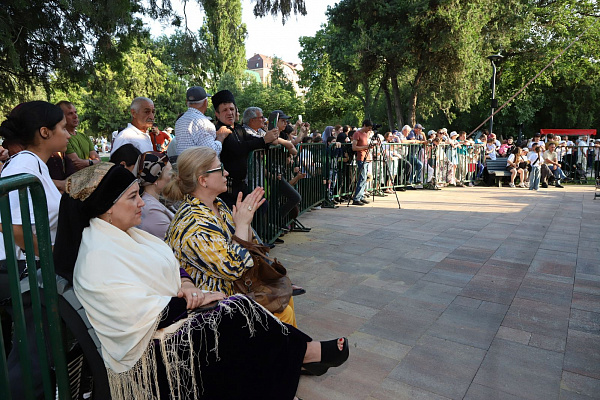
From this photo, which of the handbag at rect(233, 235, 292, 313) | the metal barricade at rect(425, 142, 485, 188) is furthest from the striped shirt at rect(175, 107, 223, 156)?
the metal barricade at rect(425, 142, 485, 188)

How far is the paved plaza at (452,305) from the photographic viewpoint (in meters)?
2.83

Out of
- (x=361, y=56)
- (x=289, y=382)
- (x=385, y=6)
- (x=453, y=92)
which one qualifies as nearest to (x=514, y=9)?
(x=453, y=92)

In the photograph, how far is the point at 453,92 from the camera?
21.8m

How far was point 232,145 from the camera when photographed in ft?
15.4

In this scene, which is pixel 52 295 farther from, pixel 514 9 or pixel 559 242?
pixel 514 9

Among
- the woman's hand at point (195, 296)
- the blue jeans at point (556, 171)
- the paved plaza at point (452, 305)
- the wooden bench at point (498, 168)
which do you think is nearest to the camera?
the woman's hand at point (195, 296)

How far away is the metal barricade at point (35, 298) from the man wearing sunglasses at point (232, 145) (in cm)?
288

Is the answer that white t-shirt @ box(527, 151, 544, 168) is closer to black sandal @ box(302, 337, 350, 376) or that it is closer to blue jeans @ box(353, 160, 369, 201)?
blue jeans @ box(353, 160, 369, 201)

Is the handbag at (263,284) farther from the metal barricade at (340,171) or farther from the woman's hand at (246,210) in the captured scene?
the metal barricade at (340,171)

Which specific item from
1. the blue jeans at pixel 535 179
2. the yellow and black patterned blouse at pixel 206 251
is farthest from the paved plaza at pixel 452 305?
the blue jeans at pixel 535 179

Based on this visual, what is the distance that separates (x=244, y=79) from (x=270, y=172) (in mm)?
48427

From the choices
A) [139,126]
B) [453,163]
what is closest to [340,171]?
[453,163]

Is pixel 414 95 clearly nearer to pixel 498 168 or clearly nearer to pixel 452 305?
pixel 498 168

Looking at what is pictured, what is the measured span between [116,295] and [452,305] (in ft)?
10.4
